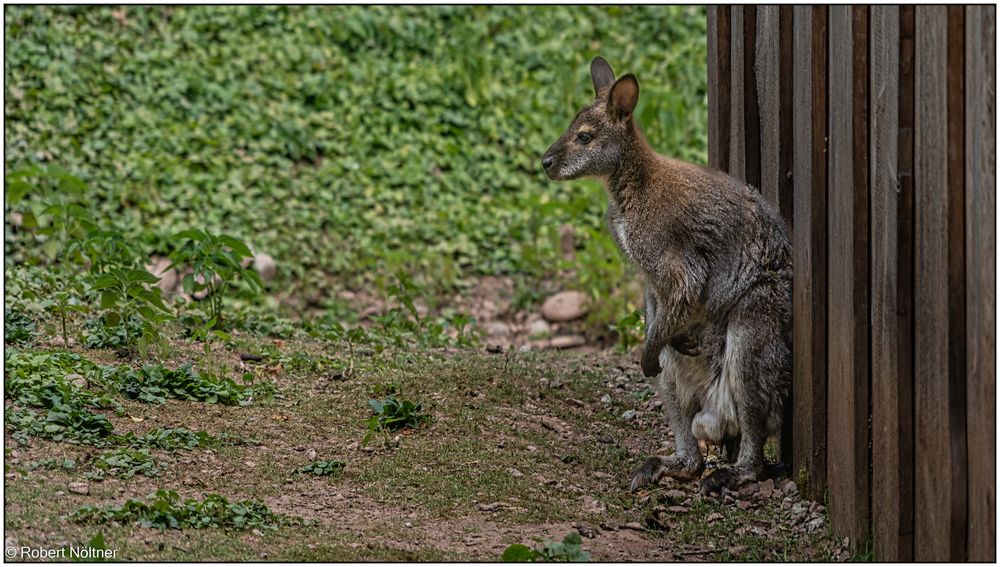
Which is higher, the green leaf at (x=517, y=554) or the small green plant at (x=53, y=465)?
the small green plant at (x=53, y=465)

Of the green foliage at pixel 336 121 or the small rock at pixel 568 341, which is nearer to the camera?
the small rock at pixel 568 341

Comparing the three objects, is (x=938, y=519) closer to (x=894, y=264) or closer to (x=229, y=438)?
(x=894, y=264)

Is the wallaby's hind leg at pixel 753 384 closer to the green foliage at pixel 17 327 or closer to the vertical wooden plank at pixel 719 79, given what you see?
the vertical wooden plank at pixel 719 79

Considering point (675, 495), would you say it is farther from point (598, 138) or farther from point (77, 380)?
point (77, 380)

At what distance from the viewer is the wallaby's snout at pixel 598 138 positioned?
235 inches

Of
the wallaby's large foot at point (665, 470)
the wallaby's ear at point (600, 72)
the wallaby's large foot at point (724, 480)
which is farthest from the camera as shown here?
the wallaby's ear at point (600, 72)

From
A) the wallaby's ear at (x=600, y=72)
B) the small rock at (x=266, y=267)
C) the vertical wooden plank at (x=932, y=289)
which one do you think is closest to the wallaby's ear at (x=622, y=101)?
the wallaby's ear at (x=600, y=72)

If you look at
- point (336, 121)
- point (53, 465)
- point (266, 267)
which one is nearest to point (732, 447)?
point (53, 465)

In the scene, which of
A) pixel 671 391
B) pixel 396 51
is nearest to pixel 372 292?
pixel 396 51

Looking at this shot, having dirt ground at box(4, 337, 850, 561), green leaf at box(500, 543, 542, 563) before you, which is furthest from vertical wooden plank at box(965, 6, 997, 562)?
green leaf at box(500, 543, 542, 563)

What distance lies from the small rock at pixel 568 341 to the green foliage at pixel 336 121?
80 cm

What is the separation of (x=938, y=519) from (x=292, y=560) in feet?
6.88

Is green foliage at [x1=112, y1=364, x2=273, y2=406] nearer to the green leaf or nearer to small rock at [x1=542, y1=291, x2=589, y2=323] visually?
the green leaf

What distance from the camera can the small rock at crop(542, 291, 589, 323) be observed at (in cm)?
932
